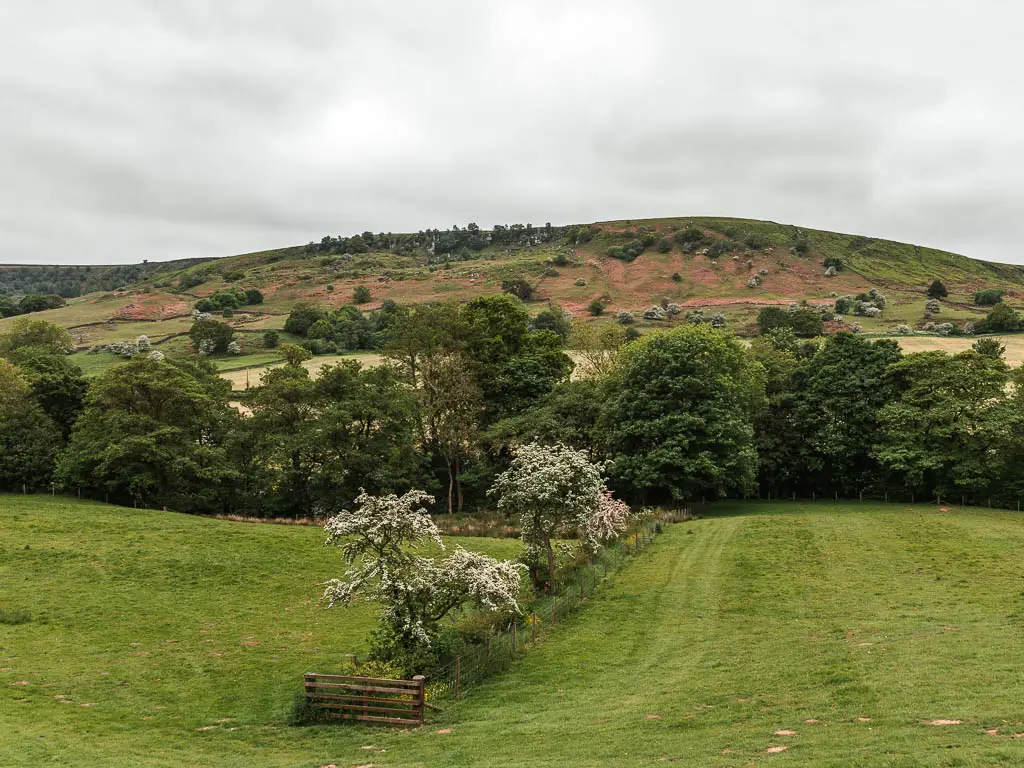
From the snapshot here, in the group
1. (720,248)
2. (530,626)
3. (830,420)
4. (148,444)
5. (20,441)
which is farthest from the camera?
(720,248)

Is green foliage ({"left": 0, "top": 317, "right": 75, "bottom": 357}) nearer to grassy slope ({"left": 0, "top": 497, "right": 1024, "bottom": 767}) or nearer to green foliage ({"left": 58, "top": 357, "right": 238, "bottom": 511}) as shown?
green foliage ({"left": 58, "top": 357, "right": 238, "bottom": 511})

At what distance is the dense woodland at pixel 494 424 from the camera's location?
5100 centimetres

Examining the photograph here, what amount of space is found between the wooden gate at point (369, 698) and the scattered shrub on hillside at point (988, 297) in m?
165

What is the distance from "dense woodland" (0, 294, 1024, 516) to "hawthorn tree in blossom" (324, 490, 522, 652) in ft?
105

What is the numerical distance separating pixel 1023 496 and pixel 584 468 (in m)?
42.3

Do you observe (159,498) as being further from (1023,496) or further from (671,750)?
(1023,496)

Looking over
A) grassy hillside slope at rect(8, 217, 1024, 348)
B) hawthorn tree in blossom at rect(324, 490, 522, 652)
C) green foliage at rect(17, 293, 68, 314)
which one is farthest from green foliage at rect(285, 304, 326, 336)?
hawthorn tree in blossom at rect(324, 490, 522, 652)

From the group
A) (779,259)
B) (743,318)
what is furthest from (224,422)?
(779,259)

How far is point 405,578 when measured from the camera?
20.4 meters

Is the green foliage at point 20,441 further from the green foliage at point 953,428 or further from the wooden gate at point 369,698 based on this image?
the green foliage at point 953,428

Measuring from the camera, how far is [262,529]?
140ft

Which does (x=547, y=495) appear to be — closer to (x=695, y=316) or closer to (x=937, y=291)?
(x=695, y=316)

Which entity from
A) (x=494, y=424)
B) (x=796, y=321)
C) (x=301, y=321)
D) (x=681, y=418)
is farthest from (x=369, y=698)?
(x=301, y=321)

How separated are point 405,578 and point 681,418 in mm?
35107
